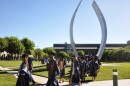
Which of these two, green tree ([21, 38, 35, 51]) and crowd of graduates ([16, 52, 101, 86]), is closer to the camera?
crowd of graduates ([16, 52, 101, 86])

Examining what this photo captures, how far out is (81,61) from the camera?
1770cm

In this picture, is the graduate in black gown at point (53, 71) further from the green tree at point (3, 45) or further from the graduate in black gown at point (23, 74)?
the green tree at point (3, 45)

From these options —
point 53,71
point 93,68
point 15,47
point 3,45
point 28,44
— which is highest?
point 28,44

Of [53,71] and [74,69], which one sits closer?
[53,71]

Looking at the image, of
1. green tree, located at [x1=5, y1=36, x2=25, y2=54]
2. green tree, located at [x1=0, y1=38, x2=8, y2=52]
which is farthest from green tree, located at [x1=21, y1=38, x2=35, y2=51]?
green tree, located at [x1=5, y1=36, x2=25, y2=54]

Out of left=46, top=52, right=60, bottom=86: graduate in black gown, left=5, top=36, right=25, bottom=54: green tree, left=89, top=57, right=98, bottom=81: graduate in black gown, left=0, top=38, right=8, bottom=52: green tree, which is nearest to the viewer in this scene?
left=46, top=52, right=60, bottom=86: graduate in black gown

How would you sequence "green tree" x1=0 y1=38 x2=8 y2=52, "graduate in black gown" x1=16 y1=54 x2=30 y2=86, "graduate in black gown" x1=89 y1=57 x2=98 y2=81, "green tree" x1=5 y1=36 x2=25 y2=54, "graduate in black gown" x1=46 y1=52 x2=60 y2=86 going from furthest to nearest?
1. "green tree" x1=0 y1=38 x2=8 y2=52
2. "green tree" x1=5 y1=36 x2=25 y2=54
3. "graduate in black gown" x1=89 y1=57 x2=98 y2=81
4. "graduate in black gown" x1=46 y1=52 x2=60 y2=86
5. "graduate in black gown" x1=16 y1=54 x2=30 y2=86

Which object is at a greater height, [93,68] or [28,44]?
[28,44]

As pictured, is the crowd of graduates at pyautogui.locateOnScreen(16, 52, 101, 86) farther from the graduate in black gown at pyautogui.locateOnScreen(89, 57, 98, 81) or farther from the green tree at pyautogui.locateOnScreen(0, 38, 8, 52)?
the green tree at pyautogui.locateOnScreen(0, 38, 8, 52)

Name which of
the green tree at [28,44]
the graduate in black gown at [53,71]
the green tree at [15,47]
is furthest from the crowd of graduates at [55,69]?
the green tree at [28,44]

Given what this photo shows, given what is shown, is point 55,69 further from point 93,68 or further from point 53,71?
point 93,68

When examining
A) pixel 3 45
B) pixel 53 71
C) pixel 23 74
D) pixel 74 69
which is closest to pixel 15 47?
pixel 3 45

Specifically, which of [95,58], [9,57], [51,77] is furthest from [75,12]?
[9,57]

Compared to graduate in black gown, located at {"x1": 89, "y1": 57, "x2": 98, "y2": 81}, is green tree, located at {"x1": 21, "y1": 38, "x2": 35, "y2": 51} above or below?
above
